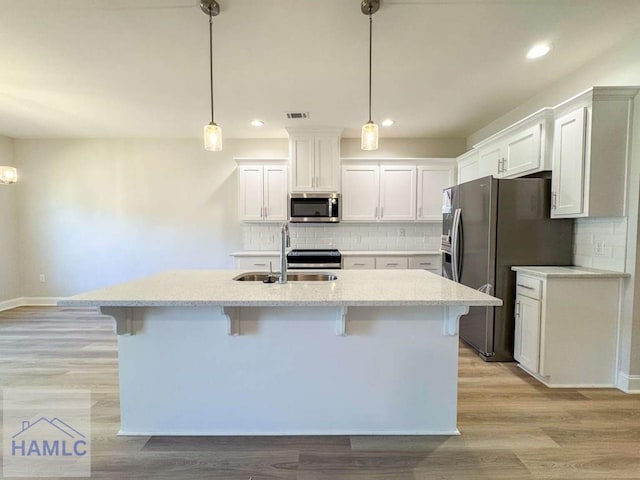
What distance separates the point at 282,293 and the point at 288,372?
567 millimetres

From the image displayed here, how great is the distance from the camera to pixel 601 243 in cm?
247

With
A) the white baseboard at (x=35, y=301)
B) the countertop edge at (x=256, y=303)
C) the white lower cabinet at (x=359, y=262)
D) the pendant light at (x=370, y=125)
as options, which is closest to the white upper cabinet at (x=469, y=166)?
the white lower cabinet at (x=359, y=262)

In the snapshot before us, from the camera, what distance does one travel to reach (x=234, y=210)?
15.5 ft

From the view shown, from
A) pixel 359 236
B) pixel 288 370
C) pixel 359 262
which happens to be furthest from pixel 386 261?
pixel 288 370

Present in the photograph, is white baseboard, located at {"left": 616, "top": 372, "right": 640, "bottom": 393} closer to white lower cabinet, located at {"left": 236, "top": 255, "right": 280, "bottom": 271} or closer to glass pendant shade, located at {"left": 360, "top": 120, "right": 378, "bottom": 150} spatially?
glass pendant shade, located at {"left": 360, "top": 120, "right": 378, "bottom": 150}

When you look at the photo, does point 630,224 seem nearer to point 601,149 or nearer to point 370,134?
point 601,149

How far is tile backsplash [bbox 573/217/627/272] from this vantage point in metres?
2.32

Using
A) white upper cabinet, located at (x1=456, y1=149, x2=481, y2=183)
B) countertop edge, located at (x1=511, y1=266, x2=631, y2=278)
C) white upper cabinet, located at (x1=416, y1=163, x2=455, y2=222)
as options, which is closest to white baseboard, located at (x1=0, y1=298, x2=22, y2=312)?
white upper cabinet, located at (x1=416, y1=163, x2=455, y2=222)

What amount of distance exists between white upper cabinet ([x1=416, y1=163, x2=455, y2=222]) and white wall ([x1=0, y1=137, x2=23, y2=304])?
6.25m

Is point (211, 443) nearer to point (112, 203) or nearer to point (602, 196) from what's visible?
point (602, 196)

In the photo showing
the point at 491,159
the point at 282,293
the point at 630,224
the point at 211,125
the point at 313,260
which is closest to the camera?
the point at 282,293

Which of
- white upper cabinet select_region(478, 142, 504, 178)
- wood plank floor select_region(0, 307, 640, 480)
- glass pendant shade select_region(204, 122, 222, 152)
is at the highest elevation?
white upper cabinet select_region(478, 142, 504, 178)

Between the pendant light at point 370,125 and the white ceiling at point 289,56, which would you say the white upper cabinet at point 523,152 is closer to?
the white ceiling at point 289,56

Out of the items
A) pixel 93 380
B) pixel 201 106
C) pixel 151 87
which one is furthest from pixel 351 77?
pixel 93 380
